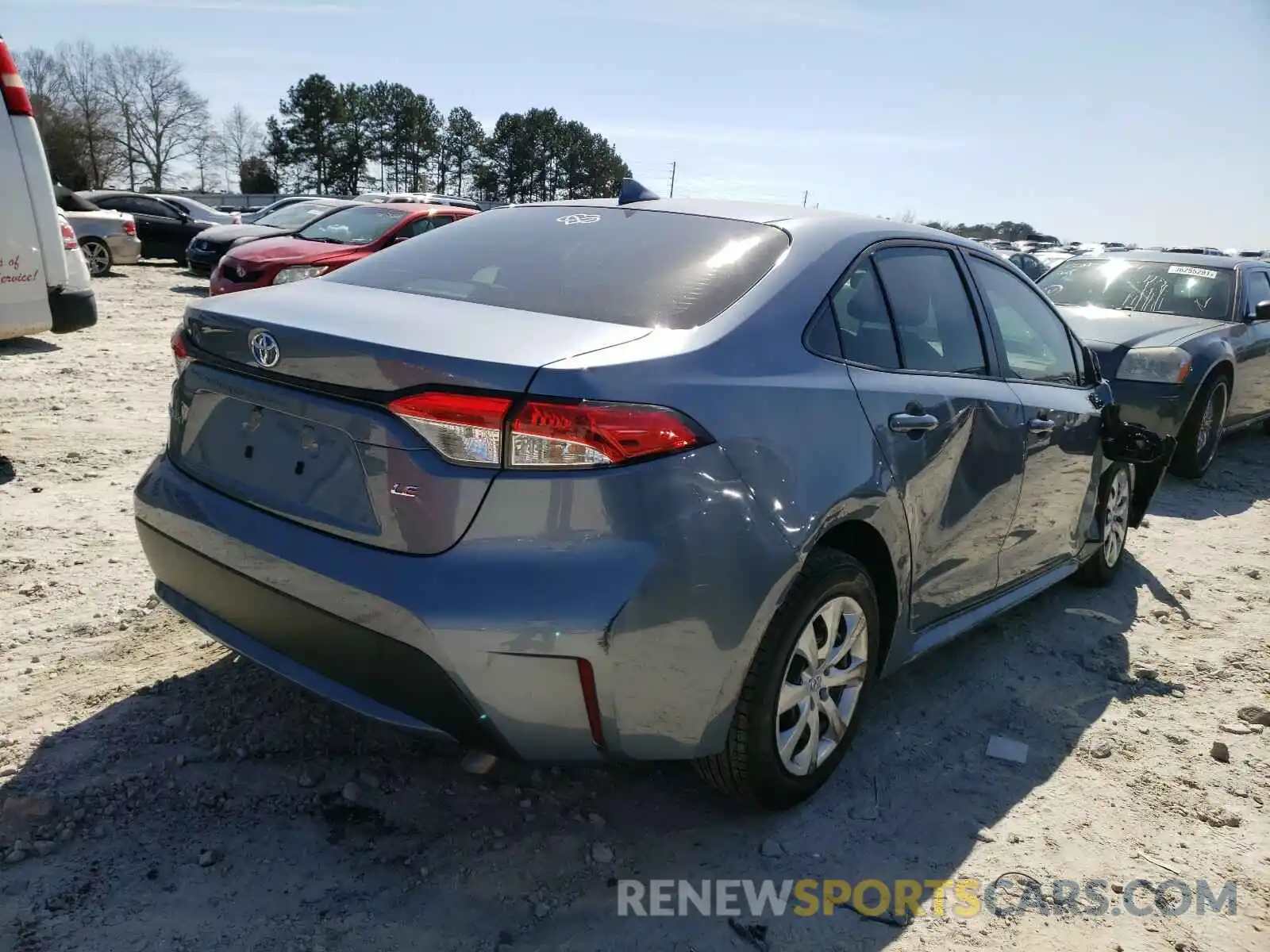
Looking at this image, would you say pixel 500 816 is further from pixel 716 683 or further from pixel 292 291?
pixel 292 291

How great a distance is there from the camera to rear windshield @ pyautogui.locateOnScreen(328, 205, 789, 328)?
2580mm

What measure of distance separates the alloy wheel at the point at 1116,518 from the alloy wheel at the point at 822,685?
2446 millimetres

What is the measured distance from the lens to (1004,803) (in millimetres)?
3016

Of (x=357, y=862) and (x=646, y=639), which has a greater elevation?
(x=646, y=639)

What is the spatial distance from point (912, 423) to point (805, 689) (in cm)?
85

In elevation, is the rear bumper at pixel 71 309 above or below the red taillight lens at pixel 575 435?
below

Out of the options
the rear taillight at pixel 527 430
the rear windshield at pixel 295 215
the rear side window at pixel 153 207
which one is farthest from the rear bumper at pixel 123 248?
the rear taillight at pixel 527 430

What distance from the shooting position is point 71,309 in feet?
20.5

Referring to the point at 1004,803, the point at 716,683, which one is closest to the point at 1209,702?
the point at 1004,803

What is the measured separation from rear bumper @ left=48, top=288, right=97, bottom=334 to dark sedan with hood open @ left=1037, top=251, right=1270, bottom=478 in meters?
6.90

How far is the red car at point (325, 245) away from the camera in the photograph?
407 inches

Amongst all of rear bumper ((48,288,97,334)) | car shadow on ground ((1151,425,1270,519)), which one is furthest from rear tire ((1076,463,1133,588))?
rear bumper ((48,288,97,334))

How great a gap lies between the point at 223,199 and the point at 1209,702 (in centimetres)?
6011

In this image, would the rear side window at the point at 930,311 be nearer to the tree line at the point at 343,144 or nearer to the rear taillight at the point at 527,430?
the rear taillight at the point at 527,430
